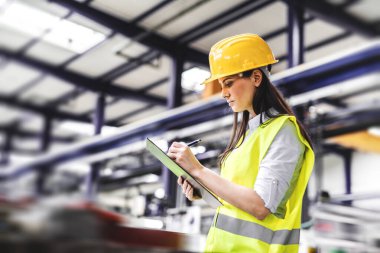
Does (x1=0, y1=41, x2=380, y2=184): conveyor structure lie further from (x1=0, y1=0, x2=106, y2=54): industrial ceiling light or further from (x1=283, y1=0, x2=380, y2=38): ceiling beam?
(x1=283, y1=0, x2=380, y2=38): ceiling beam

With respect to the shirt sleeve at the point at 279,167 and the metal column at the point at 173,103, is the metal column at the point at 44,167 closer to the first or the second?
the shirt sleeve at the point at 279,167

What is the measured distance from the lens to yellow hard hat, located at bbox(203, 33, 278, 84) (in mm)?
1108

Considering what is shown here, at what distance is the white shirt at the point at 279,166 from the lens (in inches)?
37.7

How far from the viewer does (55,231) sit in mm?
638

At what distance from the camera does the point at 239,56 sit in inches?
43.7

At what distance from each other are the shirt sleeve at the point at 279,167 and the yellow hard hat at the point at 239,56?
0.19 meters

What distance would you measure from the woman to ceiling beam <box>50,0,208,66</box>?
56 centimetres

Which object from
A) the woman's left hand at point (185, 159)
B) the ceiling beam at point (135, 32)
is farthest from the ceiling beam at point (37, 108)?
the ceiling beam at point (135, 32)

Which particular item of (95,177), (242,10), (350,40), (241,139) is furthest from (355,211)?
(95,177)

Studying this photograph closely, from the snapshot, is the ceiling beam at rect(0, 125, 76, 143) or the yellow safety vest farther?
the yellow safety vest

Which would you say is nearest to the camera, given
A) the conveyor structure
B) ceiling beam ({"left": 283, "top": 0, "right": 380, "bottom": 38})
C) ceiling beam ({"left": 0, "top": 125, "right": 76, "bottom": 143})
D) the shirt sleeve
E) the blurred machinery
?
ceiling beam ({"left": 0, "top": 125, "right": 76, "bottom": 143})

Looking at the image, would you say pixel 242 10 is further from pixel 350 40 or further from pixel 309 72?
pixel 350 40

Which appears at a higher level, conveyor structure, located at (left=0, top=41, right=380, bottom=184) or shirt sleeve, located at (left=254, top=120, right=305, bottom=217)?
conveyor structure, located at (left=0, top=41, right=380, bottom=184)

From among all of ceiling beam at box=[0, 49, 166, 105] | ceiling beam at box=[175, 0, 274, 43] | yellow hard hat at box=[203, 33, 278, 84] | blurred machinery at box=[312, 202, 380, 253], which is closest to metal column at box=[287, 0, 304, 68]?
ceiling beam at box=[175, 0, 274, 43]
